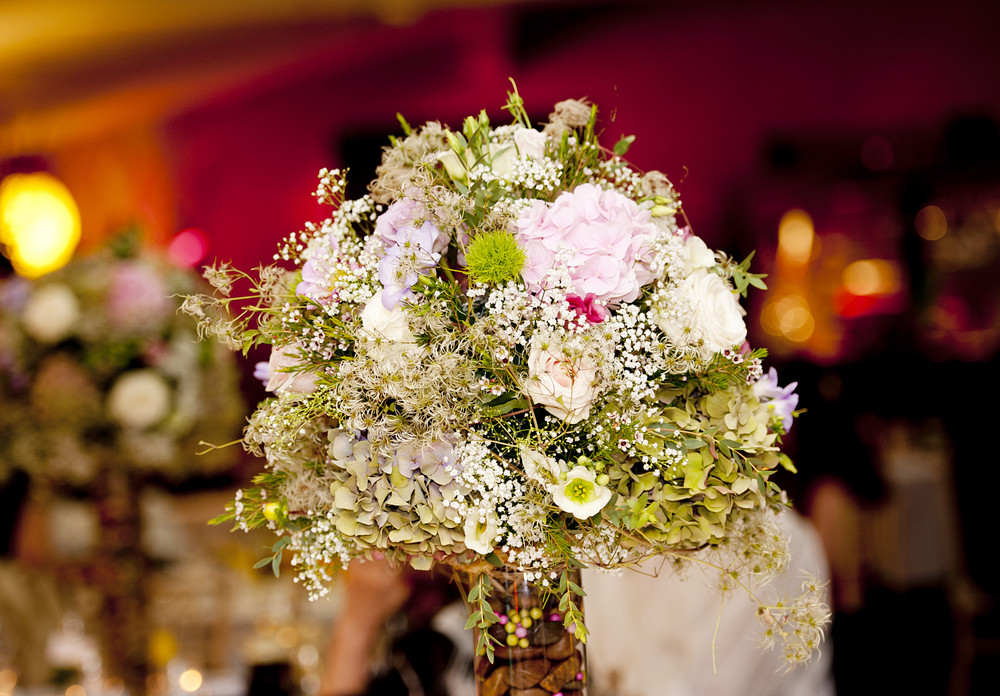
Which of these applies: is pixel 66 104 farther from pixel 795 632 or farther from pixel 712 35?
pixel 795 632

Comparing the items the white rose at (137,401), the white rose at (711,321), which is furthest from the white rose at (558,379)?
the white rose at (137,401)

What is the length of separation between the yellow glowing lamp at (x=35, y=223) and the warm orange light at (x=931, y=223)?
4.96 m

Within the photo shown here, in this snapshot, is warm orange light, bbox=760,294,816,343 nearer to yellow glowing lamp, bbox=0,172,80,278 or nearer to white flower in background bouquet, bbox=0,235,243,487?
yellow glowing lamp, bbox=0,172,80,278

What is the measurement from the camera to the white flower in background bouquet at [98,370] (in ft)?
8.04

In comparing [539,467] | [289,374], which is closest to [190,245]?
[289,374]

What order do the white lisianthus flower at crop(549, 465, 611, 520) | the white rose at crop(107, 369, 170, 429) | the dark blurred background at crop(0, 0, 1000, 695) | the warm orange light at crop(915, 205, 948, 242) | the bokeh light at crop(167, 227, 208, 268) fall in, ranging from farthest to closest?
the bokeh light at crop(167, 227, 208, 268), the warm orange light at crop(915, 205, 948, 242), the dark blurred background at crop(0, 0, 1000, 695), the white rose at crop(107, 369, 170, 429), the white lisianthus flower at crop(549, 465, 611, 520)

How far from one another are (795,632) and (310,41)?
5426mm

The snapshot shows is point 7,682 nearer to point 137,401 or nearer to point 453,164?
point 137,401

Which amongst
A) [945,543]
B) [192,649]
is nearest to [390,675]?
[192,649]

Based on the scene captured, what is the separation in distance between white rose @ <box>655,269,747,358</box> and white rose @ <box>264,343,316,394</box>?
40 centimetres

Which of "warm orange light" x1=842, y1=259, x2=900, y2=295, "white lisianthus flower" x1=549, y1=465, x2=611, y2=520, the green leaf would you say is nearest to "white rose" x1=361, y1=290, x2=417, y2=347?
"white lisianthus flower" x1=549, y1=465, x2=611, y2=520

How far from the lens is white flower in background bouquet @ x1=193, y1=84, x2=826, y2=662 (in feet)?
3.15

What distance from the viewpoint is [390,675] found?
2.00m

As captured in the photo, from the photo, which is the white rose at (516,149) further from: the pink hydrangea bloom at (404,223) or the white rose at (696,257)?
the white rose at (696,257)
